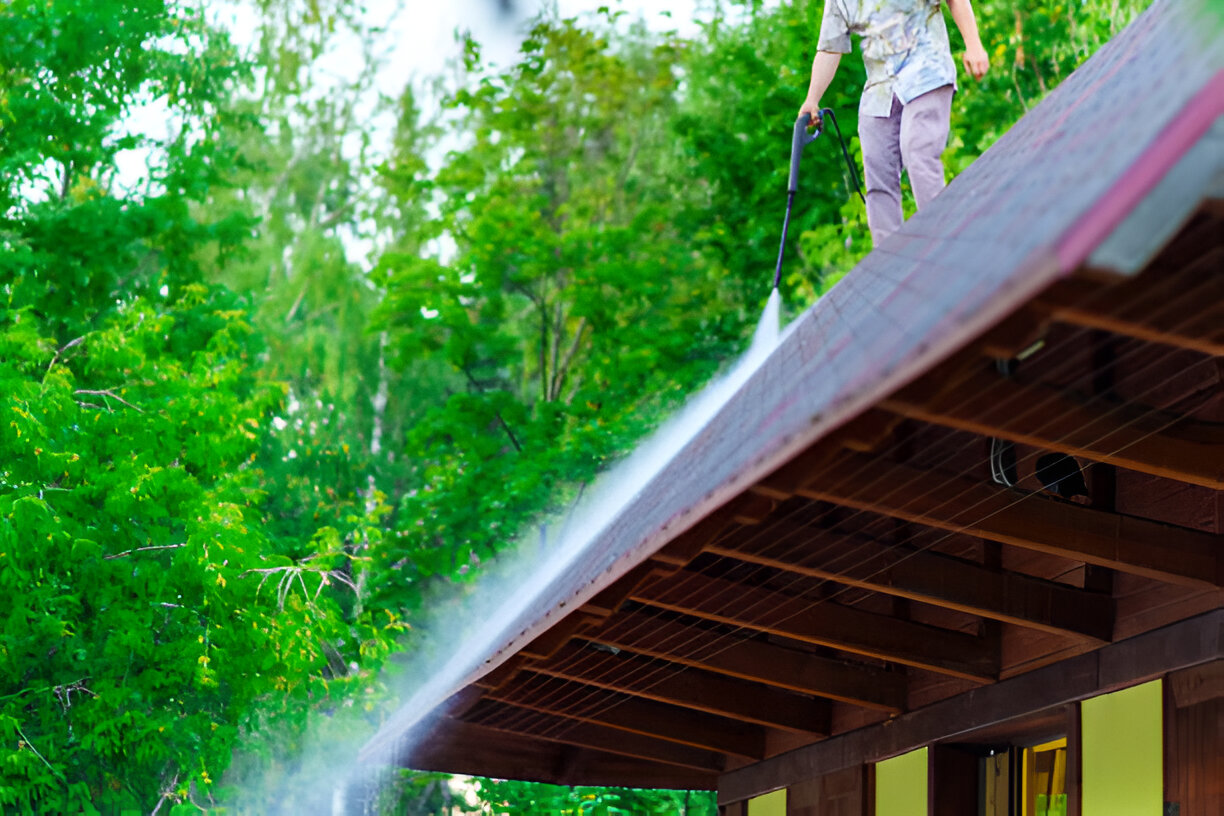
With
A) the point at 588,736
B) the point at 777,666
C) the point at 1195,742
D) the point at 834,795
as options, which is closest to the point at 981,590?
the point at 1195,742

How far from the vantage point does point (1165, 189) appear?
155 centimetres

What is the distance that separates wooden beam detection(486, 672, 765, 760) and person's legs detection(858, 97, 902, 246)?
89.0 inches

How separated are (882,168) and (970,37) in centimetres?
68

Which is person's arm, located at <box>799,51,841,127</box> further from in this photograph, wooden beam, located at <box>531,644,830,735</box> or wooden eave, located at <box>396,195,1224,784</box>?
wooden beam, located at <box>531,644,830,735</box>

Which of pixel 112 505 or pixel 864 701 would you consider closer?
pixel 864 701

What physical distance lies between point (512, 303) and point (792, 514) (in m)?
21.8

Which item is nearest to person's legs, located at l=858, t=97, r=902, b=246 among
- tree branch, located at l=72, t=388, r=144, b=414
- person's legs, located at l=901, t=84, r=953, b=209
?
person's legs, located at l=901, t=84, r=953, b=209

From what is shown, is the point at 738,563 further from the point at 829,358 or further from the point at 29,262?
the point at 29,262

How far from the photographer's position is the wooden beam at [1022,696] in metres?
4.18

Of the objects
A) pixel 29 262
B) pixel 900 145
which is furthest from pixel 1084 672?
pixel 29 262

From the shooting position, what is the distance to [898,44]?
5914 millimetres

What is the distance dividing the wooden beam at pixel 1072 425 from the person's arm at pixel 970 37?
103 inches

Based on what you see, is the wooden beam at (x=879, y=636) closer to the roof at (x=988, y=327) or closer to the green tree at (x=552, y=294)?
the roof at (x=988, y=327)

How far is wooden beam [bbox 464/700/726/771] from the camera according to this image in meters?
7.46
